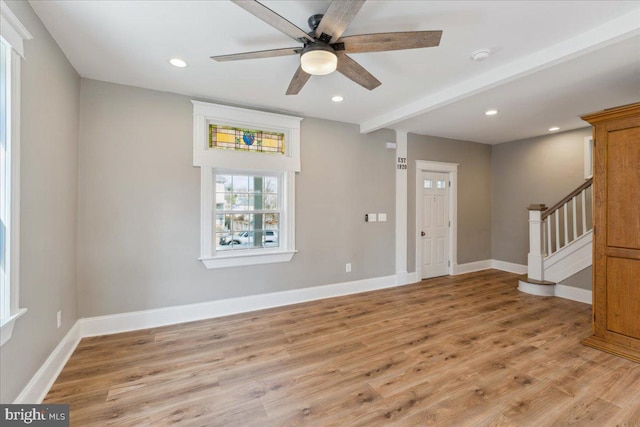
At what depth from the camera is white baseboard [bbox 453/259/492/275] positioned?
5.55 m

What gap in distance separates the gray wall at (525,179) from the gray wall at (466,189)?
20cm

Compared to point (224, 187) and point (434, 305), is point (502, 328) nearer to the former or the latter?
point (434, 305)

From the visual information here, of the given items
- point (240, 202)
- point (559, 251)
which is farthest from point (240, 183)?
point (559, 251)

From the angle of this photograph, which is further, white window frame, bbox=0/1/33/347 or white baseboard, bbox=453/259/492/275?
white baseboard, bbox=453/259/492/275

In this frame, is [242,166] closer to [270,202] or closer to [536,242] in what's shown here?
[270,202]

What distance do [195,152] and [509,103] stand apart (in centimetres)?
395

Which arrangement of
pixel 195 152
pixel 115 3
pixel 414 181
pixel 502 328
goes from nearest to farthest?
pixel 115 3
pixel 502 328
pixel 195 152
pixel 414 181

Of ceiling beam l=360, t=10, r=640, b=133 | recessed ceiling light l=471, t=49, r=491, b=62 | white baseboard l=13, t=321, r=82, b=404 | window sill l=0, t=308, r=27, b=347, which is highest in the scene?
recessed ceiling light l=471, t=49, r=491, b=62

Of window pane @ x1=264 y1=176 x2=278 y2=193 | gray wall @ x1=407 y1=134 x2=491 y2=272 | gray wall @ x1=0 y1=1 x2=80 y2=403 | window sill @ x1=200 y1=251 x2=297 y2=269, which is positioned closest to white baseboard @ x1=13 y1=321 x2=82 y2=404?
gray wall @ x1=0 y1=1 x2=80 y2=403

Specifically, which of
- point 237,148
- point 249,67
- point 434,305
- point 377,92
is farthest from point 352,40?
point 434,305

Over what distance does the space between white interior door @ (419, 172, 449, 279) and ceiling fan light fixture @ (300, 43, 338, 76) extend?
3.74 m

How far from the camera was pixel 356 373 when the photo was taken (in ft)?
7.47

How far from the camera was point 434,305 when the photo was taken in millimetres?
3834

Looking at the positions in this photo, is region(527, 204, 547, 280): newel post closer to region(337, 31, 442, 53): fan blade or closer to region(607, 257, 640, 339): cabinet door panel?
region(607, 257, 640, 339): cabinet door panel
